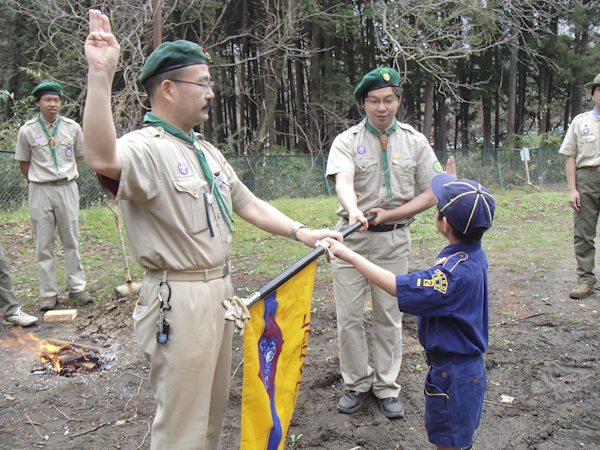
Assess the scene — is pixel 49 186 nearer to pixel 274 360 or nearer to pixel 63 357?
pixel 63 357

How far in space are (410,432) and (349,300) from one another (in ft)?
3.17

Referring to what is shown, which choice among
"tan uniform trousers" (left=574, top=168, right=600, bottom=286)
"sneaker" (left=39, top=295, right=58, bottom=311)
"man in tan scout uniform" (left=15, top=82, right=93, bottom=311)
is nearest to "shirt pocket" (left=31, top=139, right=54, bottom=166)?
"man in tan scout uniform" (left=15, top=82, right=93, bottom=311)

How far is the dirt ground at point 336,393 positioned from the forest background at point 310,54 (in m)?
6.33

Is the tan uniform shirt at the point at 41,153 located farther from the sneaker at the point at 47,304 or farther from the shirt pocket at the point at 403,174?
the shirt pocket at the point at 403,174

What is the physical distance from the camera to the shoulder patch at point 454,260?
217cm

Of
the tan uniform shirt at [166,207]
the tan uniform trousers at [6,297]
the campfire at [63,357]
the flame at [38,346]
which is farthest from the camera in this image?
the tan uniform trousers at [6,297]

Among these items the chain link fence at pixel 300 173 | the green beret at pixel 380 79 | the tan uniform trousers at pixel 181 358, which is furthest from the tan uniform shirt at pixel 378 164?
the chain link fence at pixel 300 173

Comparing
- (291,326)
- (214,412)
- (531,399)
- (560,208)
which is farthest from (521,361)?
(560,208)

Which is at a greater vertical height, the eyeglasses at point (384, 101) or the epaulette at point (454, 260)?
the eyeglasses at point (384, 101)

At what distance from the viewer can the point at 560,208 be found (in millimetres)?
12234

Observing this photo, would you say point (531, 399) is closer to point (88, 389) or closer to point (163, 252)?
point (163, 252)

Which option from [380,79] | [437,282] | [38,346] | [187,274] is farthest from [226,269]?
[38,346]

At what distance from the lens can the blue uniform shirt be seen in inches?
84.7

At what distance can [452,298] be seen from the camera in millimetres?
2156
